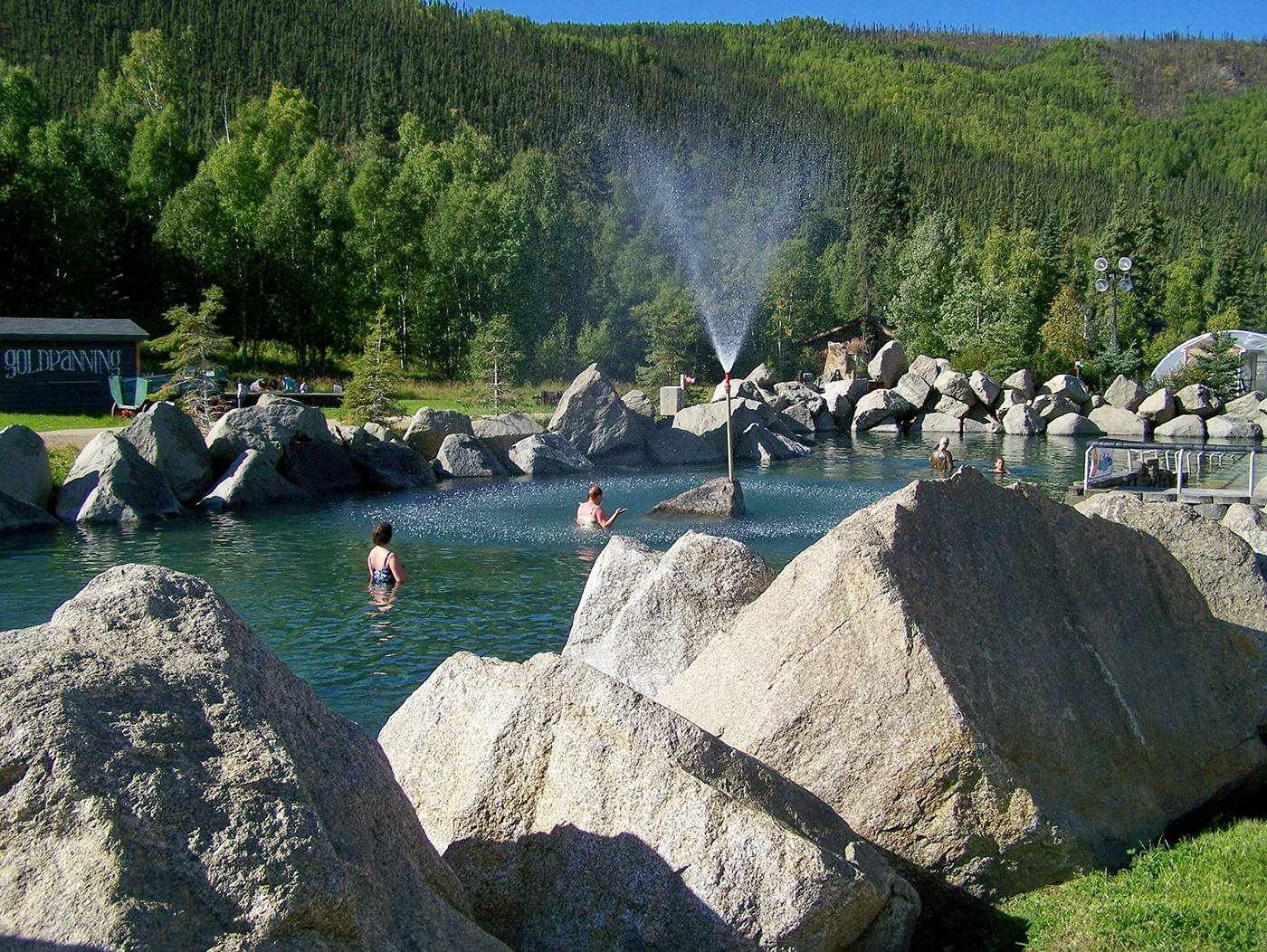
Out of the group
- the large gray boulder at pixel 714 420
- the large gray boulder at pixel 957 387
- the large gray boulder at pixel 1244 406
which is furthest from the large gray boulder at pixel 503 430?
the large gray boulder at pixel 1244 406

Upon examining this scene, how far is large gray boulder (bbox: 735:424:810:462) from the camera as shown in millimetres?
36250

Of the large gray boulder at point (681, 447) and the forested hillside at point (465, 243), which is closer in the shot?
the large gray boulder at point (681, 447)

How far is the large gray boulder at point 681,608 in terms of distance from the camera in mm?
7688

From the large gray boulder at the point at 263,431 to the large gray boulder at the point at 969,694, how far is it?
21907mm

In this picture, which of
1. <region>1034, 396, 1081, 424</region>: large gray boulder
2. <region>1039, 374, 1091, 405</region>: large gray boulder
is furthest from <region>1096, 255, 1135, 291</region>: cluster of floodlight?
<region>1034, 396, 1081, 424</region>: large gray boulder

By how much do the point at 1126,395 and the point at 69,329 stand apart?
47545mm

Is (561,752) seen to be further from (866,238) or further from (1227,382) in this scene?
(866,238)

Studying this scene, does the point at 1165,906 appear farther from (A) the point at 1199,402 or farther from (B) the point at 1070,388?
(B) the point at 1070,388

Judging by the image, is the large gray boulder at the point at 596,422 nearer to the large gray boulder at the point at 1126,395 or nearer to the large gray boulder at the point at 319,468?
the large gray boulder at the point at 319,468

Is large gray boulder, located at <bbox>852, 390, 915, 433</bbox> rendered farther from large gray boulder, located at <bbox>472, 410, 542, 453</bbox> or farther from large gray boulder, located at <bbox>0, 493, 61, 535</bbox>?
large gray boulder, located at <bbox>0, 493, 61, 535</bbox>

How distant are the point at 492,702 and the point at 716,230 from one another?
7969 cm

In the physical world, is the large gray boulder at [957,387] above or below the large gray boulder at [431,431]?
above

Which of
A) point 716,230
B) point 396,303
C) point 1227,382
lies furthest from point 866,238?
point 396,303

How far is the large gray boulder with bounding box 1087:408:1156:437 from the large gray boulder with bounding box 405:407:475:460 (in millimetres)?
32816
